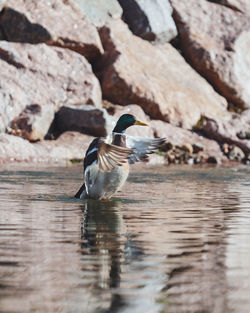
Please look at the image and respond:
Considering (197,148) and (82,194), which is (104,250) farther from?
(197,148)

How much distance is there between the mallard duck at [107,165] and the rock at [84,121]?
895 cm

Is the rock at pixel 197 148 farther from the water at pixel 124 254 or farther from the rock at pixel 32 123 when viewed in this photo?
the water at pixel 124 254

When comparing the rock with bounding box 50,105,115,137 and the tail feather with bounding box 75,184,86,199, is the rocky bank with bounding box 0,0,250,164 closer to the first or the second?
the rock with bounding box 50,105,115,137

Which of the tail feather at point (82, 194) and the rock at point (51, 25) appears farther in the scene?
the rock at point (51, 25)

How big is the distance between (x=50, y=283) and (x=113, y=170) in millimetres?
3948

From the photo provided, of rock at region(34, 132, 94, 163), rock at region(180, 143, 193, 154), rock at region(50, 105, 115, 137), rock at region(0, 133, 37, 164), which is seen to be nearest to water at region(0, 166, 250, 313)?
rock at region(0, 133, 37, 164)

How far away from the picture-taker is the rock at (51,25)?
60.6 feet

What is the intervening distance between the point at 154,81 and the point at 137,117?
207 cm

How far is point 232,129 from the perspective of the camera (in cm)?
2075

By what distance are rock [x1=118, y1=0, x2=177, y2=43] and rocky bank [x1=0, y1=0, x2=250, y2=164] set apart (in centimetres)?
3

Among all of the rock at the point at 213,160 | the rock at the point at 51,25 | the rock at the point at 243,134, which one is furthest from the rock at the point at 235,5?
the rock at the point at 213,160

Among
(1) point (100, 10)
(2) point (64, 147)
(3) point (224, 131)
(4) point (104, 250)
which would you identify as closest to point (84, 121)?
(2) point (64, 147)

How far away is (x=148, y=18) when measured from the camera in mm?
21953

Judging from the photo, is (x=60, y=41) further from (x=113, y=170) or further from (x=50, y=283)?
(x=50, y=283)
